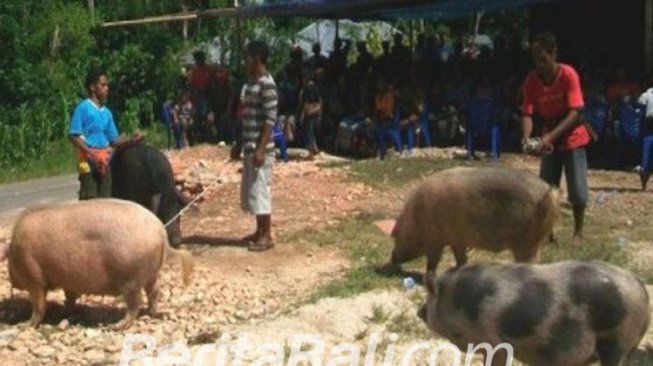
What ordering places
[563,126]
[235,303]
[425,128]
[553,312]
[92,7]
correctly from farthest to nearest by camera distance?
[92,7], [425,128], [563,126], [235,303], [553,312]

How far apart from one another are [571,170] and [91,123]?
3672 mm

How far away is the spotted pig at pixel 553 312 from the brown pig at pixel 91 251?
90.9 inches

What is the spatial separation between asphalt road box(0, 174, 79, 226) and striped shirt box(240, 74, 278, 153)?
524 cm

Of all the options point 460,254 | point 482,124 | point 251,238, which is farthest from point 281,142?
point 460,254

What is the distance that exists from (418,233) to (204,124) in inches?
411

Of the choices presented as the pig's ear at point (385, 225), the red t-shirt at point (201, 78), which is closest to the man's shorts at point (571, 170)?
the pig's ear at point (385, 225)

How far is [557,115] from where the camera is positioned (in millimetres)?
8406

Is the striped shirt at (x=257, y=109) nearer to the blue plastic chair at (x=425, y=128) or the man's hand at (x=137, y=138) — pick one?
the man's hand at (x=137, y=138)

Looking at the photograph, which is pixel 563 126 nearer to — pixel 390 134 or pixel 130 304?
pixel 130 304

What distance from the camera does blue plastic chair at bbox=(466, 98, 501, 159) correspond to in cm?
1480

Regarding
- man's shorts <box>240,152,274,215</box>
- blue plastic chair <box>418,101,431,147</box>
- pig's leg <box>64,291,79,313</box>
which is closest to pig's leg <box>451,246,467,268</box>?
man's shorts <box>240,152,274,215</box>

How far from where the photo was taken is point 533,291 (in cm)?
507

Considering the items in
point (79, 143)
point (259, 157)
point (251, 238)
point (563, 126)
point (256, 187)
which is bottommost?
point (251, 238)

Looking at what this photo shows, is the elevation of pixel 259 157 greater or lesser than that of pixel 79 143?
lesser
